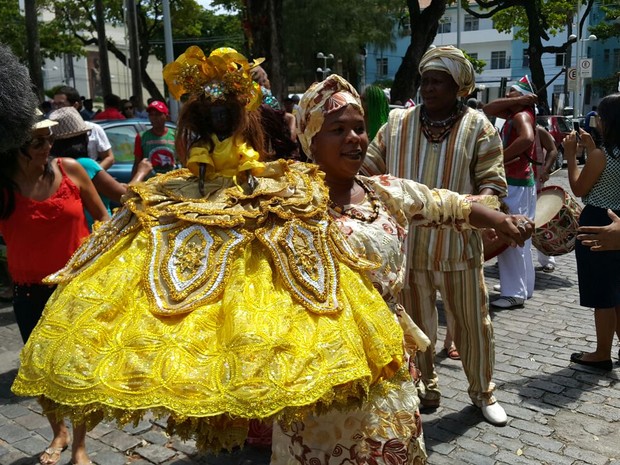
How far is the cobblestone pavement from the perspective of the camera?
13.0ft

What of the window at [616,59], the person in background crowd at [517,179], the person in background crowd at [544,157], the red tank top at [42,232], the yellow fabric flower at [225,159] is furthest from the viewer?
the window at [616,59]

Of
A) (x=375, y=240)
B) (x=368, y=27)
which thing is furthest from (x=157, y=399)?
(x=368, y=27)

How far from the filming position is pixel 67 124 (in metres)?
4.89

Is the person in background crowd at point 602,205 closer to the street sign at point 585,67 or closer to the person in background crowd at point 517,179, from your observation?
the person in background crowd at point 517,179

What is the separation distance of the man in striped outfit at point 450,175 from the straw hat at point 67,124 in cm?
220

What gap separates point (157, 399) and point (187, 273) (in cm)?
43

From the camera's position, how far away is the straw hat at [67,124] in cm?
485

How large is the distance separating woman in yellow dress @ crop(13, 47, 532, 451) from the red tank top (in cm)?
174

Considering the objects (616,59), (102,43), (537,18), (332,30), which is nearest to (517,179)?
(537,18)

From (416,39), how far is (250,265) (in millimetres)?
16778

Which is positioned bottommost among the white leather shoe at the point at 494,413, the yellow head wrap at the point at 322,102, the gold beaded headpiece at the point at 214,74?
the white leather shoe at the point at 494,413

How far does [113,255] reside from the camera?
2164mm

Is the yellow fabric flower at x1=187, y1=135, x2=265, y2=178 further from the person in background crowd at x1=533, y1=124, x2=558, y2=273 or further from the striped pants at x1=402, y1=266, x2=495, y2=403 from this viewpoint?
the person in background crowd at x1=533, y1=124, x2=558, y2=273

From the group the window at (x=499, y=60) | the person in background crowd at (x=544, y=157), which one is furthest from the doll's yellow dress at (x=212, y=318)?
the window at (x=499, y=60)
